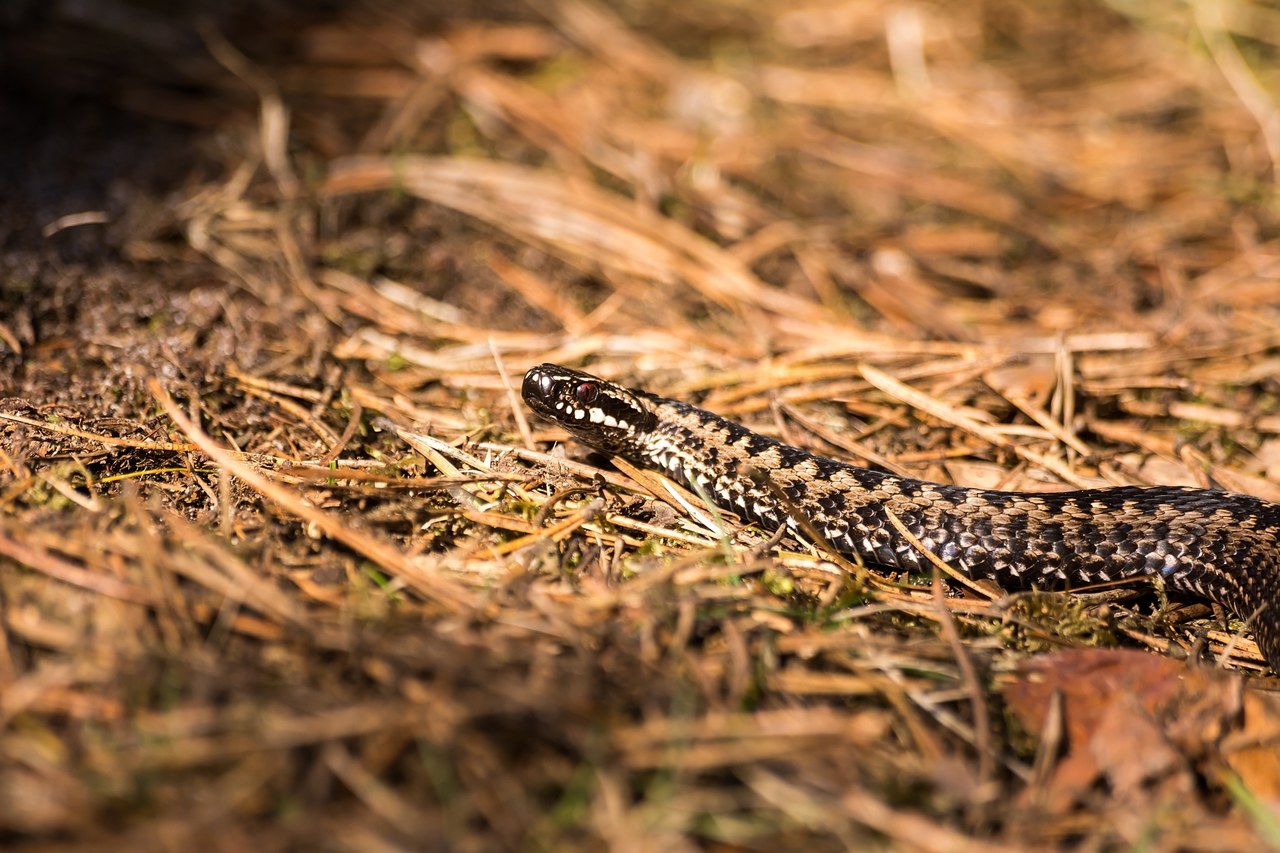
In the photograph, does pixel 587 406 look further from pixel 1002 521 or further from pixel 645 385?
pixel 1002 521

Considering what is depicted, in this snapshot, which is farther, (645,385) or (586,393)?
(645,385)

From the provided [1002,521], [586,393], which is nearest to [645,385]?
[586,393]

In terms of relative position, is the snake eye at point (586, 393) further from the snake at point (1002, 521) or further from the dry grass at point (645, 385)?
the dry grass at point (645, 385)

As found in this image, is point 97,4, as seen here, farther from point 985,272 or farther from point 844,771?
point 844,771

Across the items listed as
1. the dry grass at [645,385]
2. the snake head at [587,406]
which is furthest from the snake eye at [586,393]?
the dry grass at [645,385]

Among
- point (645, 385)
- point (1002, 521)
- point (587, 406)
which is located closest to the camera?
point (1002, 521)

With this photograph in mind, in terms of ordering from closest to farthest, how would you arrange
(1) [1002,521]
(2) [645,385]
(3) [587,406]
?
(1) [1002,521] → (3) [587,406] → (2) [645,385]

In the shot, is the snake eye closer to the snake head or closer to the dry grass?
the snake head
